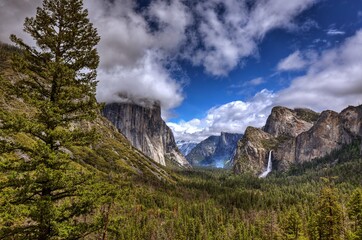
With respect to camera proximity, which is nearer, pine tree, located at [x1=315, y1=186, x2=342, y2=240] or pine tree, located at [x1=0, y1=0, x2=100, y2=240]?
pine tree, located at [x1=0, y1=0, x2=100, y2=240]

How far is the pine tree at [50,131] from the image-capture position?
14836 mm

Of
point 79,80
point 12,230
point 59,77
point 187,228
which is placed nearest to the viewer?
point 12,230

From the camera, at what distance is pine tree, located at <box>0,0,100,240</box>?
1484 cm

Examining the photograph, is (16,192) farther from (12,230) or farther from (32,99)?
(32,99)

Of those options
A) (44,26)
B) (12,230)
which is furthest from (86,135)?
(44,26)

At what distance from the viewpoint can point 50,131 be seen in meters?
15.9

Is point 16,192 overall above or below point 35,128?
below

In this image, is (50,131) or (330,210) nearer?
(50,131)

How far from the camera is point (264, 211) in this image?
7259 inches

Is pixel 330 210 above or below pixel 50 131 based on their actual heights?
below

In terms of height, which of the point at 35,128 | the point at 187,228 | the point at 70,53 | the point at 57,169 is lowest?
the point at 187,228

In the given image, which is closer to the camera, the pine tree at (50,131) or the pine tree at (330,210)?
the pine tree at (50,131)

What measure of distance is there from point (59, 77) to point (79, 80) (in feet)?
4.60

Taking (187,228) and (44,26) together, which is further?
(187,228)
